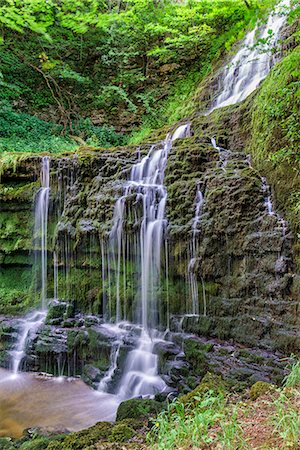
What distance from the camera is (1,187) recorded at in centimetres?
1005

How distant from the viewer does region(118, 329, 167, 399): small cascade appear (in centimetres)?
607

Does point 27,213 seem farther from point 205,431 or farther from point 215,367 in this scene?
point 205,431

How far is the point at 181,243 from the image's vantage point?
6930 millimetres

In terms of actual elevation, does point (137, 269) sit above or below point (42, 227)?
below

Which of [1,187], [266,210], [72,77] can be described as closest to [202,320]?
[266,210]

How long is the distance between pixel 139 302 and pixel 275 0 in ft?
19.0

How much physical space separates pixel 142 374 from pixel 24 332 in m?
3.29

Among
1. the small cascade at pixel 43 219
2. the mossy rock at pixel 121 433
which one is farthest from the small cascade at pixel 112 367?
the small cascade at pixel 43 219

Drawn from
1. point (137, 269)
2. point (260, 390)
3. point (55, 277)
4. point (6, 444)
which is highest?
point (137, 269)

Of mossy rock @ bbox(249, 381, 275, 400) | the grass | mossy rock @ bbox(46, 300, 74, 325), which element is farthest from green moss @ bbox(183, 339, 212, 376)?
mossy rock @ bbox(46, 300, 74, 325)

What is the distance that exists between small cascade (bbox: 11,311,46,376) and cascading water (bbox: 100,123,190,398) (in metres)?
2.11

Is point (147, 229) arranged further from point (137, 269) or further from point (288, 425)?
point (288, 425)

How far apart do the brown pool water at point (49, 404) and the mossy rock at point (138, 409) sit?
843mm

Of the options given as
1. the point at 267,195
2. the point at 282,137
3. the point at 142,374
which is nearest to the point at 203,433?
the point at 142,374
